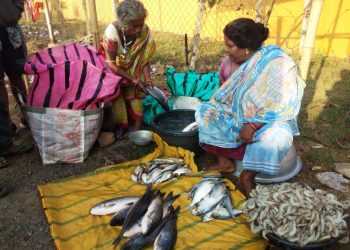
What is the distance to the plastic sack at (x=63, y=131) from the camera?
3.81 m

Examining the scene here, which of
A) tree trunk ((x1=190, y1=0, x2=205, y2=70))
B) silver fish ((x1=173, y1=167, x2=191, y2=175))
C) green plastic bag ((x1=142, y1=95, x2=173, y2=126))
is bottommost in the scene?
silver fish ((x1=173, y1=167, x2=191, y2=175))

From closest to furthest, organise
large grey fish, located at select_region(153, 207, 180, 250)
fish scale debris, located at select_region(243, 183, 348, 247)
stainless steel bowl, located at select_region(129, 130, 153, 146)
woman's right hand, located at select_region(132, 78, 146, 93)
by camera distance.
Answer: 1. fish scale debris, located at select_region(243, 183, 348, 247)
2. large grey fish, located at select_region(153, 207, 180, 250)
3. stainless steel bowl, located at select_region(129, 130, 153, 146)
4. woman's right hand, located at select_region(132, 78, 146, 93)

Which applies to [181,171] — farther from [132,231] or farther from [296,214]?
[296,214]

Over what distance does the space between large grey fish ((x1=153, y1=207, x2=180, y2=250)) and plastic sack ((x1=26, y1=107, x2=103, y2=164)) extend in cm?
167

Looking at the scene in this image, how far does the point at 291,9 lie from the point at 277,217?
659 centimetres

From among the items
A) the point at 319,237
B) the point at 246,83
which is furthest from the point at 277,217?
the point at 246,83

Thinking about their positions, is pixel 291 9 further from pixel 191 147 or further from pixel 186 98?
pixel 191 147

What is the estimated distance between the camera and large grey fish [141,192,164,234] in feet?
9.34

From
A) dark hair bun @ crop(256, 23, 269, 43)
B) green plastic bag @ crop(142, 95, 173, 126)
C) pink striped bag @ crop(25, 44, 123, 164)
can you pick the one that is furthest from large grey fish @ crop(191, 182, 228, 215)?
green plastic bag @ crop(142, 95, 173, 126)

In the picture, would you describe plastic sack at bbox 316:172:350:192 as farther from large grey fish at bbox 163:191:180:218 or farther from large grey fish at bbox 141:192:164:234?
large grey fish at bbox 141:192:164:234

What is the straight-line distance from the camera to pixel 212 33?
9.56m

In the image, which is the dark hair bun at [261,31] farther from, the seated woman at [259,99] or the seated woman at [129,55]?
the seated woman at [129,55]

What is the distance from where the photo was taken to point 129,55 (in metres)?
4.54

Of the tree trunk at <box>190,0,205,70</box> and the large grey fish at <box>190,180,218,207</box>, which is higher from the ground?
the tree trunk at <box>190,0,205,70</box>
